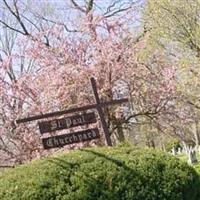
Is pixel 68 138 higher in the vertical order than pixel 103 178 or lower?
higher

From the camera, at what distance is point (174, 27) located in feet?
57.5

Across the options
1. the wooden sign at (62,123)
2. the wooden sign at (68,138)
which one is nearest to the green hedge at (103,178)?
the wooden sign at (68,138)

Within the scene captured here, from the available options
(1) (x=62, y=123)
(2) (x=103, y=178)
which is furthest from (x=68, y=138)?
(2) (x=103, y=178)

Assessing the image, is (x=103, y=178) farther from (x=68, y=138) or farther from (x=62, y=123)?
(x=62, y=123)

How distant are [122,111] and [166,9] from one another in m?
5.69

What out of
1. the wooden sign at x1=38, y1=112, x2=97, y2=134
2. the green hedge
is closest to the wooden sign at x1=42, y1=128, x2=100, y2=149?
the wooden sign at x1=38, y1=112, x2=97, y2=134

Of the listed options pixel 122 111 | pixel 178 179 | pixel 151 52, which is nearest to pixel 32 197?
pixel 178 179

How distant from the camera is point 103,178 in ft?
21.4

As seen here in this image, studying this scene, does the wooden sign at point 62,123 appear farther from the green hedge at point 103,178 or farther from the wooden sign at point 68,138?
the green hedge at point 103,178

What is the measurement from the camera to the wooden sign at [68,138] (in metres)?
7.54

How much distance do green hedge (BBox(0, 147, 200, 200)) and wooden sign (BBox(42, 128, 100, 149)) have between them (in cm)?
48

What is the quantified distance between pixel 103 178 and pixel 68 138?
1.25 m

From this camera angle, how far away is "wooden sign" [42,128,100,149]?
7.54 metres

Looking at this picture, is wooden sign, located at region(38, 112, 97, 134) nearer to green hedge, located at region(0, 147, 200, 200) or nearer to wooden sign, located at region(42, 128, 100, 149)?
wooden sign, located at region(42, 128, 100, 149)
